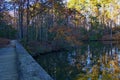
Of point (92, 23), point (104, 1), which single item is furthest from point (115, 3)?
point (92, 23)

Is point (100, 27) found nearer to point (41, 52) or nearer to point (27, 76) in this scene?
point (41, 52)

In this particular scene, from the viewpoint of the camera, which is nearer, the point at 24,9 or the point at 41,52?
the point at 41,52

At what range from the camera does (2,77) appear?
1081cm

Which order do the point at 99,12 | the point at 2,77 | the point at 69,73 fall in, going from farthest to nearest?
the point at 99,12
the point at 69,73
the point at 2,77

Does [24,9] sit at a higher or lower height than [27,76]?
higher

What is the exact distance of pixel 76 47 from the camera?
161 feet

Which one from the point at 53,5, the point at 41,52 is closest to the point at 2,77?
the point at 41,52

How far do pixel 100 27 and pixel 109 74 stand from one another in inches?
2631

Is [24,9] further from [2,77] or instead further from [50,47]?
[2,77]

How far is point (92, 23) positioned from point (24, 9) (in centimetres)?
4666

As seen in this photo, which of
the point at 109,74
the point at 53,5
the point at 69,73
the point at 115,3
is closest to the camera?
the point at 109,74

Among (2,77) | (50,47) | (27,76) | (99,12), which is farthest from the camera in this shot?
(99,12)

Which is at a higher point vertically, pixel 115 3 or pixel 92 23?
pixel 115 3

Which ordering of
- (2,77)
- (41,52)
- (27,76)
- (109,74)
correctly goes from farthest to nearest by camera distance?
1. (41,52)
2. (109,74)
3. (2,77)
4. (27,76)
